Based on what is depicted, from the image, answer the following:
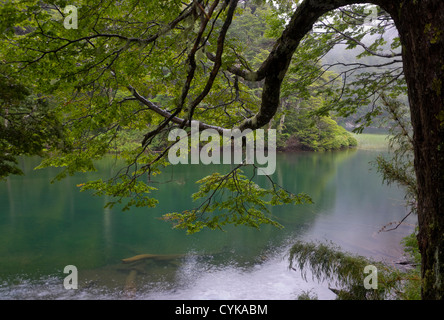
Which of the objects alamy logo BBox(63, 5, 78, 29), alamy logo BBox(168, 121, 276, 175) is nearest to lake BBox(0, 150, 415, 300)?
alamy logo BBox(168, 121, 276, 175)

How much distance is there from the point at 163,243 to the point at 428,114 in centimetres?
808

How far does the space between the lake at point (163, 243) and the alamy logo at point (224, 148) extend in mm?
714

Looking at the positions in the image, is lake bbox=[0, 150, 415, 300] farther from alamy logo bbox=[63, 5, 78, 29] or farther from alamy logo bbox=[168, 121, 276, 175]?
alamy logo bbox=[63, 5, 78, 29]

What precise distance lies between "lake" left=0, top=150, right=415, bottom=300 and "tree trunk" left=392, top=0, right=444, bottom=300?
3438 mm

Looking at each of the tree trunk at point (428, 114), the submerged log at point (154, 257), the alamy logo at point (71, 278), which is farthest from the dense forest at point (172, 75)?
the submerged log at point (154, 257)

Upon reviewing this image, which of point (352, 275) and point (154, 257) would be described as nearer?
point (352, 275)

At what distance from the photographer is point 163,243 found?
338 inches

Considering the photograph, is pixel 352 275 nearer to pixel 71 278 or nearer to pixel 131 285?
pixel 131 285

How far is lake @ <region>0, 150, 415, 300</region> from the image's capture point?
20.6 ft

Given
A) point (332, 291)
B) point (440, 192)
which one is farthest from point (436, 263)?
point (332, 291)

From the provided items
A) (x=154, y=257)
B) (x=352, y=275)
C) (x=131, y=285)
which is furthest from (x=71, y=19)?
(x=154, y=257)

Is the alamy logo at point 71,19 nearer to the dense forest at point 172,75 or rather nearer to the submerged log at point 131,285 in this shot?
the dense forest at point 172,75

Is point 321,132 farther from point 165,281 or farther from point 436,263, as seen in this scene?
point 436,263

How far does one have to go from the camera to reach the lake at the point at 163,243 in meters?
6.29
